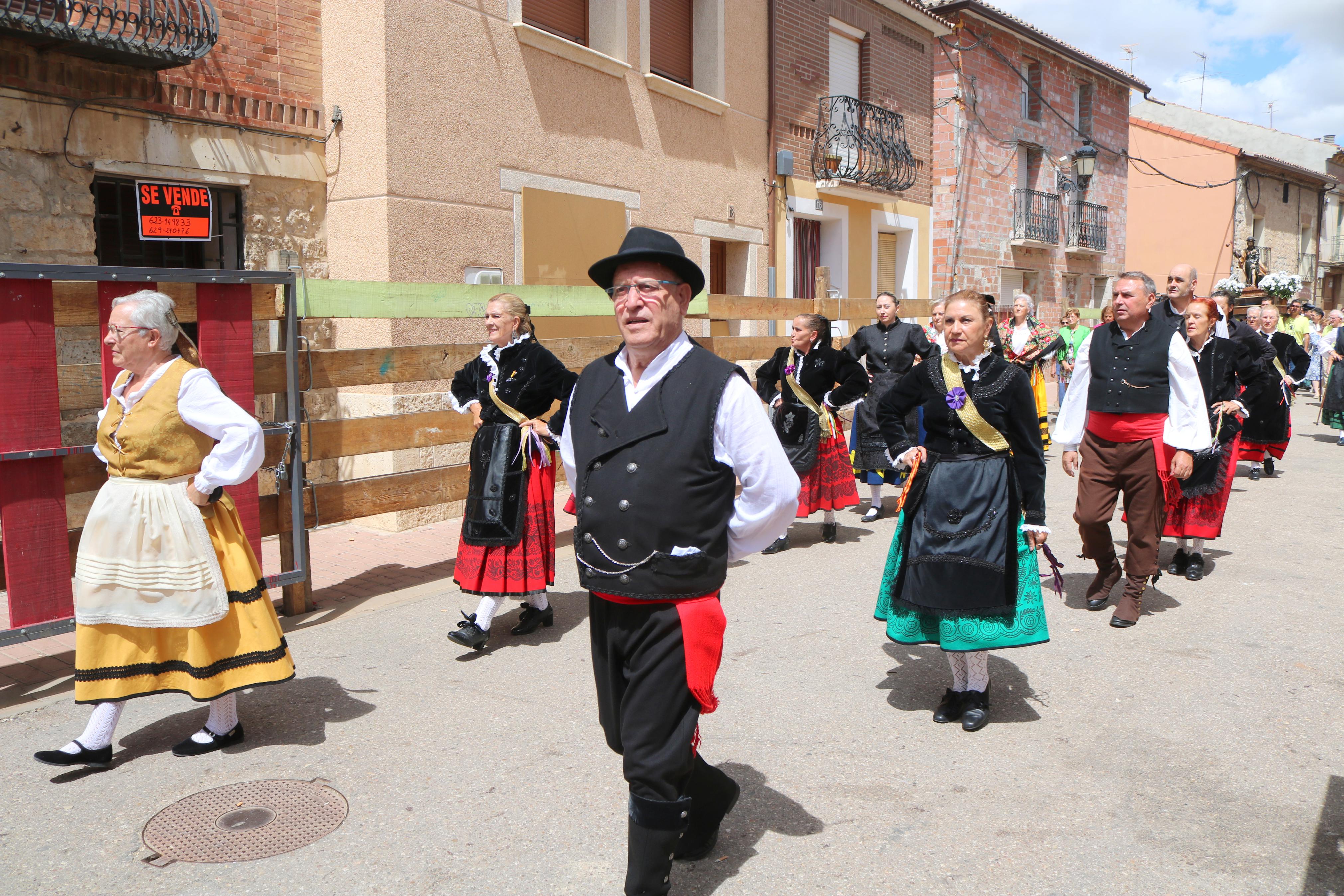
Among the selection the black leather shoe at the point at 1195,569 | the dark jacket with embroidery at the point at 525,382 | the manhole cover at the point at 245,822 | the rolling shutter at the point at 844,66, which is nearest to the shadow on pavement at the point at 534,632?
the dark jacket with embroidery at the point at 525,382

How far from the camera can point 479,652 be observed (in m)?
5.36

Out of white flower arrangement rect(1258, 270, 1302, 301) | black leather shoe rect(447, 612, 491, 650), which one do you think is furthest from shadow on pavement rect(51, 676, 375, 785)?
white flower arrangement rect(1258, 270, 1302, 301)

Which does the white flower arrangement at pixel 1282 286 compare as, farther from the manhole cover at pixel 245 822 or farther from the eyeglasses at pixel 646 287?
the manhole cover at pixel 245 822

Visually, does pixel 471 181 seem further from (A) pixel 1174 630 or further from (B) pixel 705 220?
(A) pixel 1174 630

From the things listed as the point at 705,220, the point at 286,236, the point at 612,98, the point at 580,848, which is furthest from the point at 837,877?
the point at 705,220

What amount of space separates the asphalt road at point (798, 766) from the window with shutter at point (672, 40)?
8687mm

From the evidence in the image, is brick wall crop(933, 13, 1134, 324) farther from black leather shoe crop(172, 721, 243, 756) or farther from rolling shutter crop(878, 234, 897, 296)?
black leather shoe crop(172, 721, 243, 756)

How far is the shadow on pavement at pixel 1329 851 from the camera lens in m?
3.01

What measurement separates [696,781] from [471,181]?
7737mm

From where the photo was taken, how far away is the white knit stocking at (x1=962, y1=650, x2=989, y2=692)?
4.31 metres

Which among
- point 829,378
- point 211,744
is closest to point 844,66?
point 829,378

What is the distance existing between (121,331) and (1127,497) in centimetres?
519

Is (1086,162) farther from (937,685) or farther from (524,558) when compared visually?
(524,558)

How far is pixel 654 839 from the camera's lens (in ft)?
9.07
